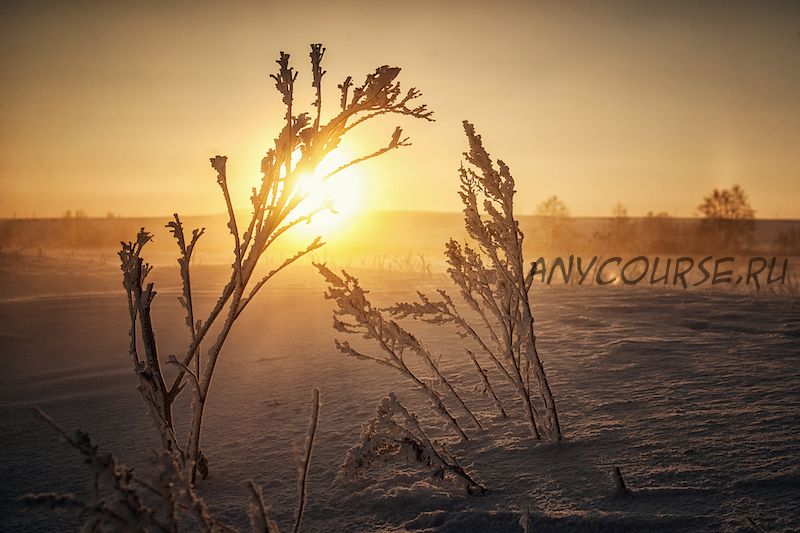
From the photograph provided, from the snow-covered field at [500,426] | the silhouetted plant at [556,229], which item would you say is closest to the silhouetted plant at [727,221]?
the silhouetted plant at [556,229]

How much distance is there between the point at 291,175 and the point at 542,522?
132 centimetres

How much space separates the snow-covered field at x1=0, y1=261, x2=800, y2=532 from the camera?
1.66m

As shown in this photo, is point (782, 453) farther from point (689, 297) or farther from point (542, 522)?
point (689, 297)

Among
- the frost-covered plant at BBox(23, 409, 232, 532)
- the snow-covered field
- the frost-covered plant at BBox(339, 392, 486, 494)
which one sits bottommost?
the snow-covered field

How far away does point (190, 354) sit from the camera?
1.87 metres

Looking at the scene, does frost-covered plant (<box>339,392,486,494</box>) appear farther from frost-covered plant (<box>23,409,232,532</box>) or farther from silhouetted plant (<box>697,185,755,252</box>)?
silhouetted plant (<box>697,185,755,252</box>)

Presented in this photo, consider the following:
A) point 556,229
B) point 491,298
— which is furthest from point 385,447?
point 556,229

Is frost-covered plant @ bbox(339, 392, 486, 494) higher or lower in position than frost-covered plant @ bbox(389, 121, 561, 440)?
lower

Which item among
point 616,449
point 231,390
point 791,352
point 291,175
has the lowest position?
point 231,390

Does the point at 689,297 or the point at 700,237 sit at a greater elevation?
the point at 700,237

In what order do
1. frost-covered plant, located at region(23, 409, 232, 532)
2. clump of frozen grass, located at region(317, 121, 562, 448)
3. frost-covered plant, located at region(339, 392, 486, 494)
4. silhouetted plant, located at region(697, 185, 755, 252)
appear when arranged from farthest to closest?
silhouetted plant, located at region(697, 185, 755, 252)
clump of frozen grass, located at region(317, 121, 562, 448)
frost-covered plant, located at region(339, 392, 486, 494)
frost-covered plant, located at region(23, 409, 232, 532)

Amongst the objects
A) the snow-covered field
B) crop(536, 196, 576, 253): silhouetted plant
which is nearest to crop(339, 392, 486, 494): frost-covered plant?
the snow-covered field

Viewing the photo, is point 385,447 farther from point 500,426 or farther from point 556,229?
point 556,229

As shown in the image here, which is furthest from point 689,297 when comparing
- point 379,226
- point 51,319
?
point 379,226
